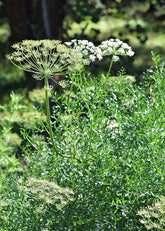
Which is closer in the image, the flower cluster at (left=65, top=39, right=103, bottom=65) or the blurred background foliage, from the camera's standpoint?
the flower cluster at (left=65, top=39, right=103, bottom=65)

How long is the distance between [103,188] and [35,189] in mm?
276

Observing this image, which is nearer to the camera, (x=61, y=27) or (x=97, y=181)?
(x=97, y=181)

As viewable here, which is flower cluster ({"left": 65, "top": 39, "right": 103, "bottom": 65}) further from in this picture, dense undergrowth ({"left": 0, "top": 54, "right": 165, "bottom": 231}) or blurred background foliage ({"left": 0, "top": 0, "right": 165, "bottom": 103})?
blurred background foliage ({"left": 0, "top": 0, "right": 165, "bottom": 103})

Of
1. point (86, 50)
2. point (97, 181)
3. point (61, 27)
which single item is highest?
point (61, 27)

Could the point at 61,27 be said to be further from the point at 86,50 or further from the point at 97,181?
the point at 97,181

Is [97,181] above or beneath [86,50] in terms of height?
beneath

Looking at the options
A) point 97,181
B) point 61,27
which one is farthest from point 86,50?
point 61,27

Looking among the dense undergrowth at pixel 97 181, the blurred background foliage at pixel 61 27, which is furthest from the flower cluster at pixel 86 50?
the blurred background foliage at pixel 61 27

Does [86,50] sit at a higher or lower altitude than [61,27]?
lower

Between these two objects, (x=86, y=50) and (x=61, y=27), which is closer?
(x=86, y=50)

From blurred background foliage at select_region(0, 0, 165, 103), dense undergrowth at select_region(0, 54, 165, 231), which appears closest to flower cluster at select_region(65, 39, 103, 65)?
dense undergrowth at select_region(0, 54, 165, 231)

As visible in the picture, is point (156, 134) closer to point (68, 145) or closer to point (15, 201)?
point (68, 145)

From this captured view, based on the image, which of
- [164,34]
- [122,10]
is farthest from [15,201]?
[164,34]

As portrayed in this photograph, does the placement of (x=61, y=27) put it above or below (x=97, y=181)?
above
